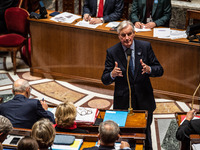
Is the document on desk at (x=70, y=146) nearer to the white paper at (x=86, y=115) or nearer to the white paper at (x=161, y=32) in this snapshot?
the white paper at (x=86, y=115)

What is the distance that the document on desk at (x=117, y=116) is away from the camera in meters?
3.58

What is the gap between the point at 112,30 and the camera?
227 inches

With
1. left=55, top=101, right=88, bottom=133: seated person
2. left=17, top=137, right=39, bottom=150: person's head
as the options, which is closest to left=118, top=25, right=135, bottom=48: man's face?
left=55, top=101, right=88, bottom=133: seated person

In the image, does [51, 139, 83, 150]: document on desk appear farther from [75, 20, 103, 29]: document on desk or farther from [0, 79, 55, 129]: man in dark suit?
[75, 20, 103, 29]: document on desk

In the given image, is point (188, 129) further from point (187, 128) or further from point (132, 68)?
point (132, 68)

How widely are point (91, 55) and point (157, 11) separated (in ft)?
4.40

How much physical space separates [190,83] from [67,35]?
2.23 m

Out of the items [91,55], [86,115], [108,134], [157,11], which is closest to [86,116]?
[86,115]

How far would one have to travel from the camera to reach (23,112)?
11.8 feet

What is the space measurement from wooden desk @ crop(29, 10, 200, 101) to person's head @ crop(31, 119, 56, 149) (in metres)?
3.07

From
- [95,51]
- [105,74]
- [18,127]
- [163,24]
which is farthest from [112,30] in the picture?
[18,127]

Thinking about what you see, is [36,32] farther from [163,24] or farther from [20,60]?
[163,24]

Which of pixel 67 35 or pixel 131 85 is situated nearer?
pixel 131 85

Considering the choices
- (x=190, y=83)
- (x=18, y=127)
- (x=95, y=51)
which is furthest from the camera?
(x=95, y=51)
